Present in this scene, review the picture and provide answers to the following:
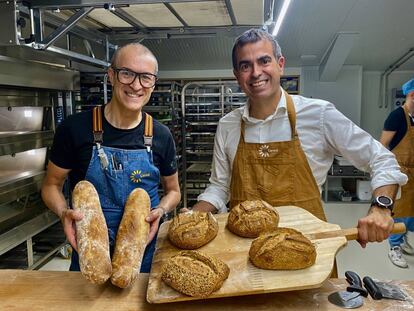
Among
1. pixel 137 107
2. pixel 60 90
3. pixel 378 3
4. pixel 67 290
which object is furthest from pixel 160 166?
pixel 378 3

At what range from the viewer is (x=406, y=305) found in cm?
90

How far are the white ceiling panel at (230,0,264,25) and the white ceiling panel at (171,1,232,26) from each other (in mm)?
76

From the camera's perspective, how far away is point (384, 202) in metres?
1.13

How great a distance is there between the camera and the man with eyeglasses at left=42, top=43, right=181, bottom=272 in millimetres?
1277

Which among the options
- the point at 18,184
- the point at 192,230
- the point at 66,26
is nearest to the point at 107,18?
the point at 66,26

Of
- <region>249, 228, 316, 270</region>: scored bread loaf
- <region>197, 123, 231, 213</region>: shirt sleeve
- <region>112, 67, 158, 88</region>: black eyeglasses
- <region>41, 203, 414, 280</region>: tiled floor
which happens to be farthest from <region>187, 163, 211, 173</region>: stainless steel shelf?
<region>249, 228, 316, 270</region>: scored bread loaf

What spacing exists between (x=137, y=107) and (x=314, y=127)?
0.74 m

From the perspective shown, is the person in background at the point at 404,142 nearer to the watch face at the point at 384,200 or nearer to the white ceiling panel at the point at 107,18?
the watch face at the point at 384,200

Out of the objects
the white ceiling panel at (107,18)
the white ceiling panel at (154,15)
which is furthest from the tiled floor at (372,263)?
the white ceiling panel at (107,18)

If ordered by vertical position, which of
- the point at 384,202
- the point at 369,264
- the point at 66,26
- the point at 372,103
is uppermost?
the point at 66,26

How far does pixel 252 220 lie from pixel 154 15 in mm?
1817

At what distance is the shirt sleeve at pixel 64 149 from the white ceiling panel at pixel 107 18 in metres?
1.27

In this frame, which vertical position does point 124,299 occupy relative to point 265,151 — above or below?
below

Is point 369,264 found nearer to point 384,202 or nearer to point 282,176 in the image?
point 282,176
